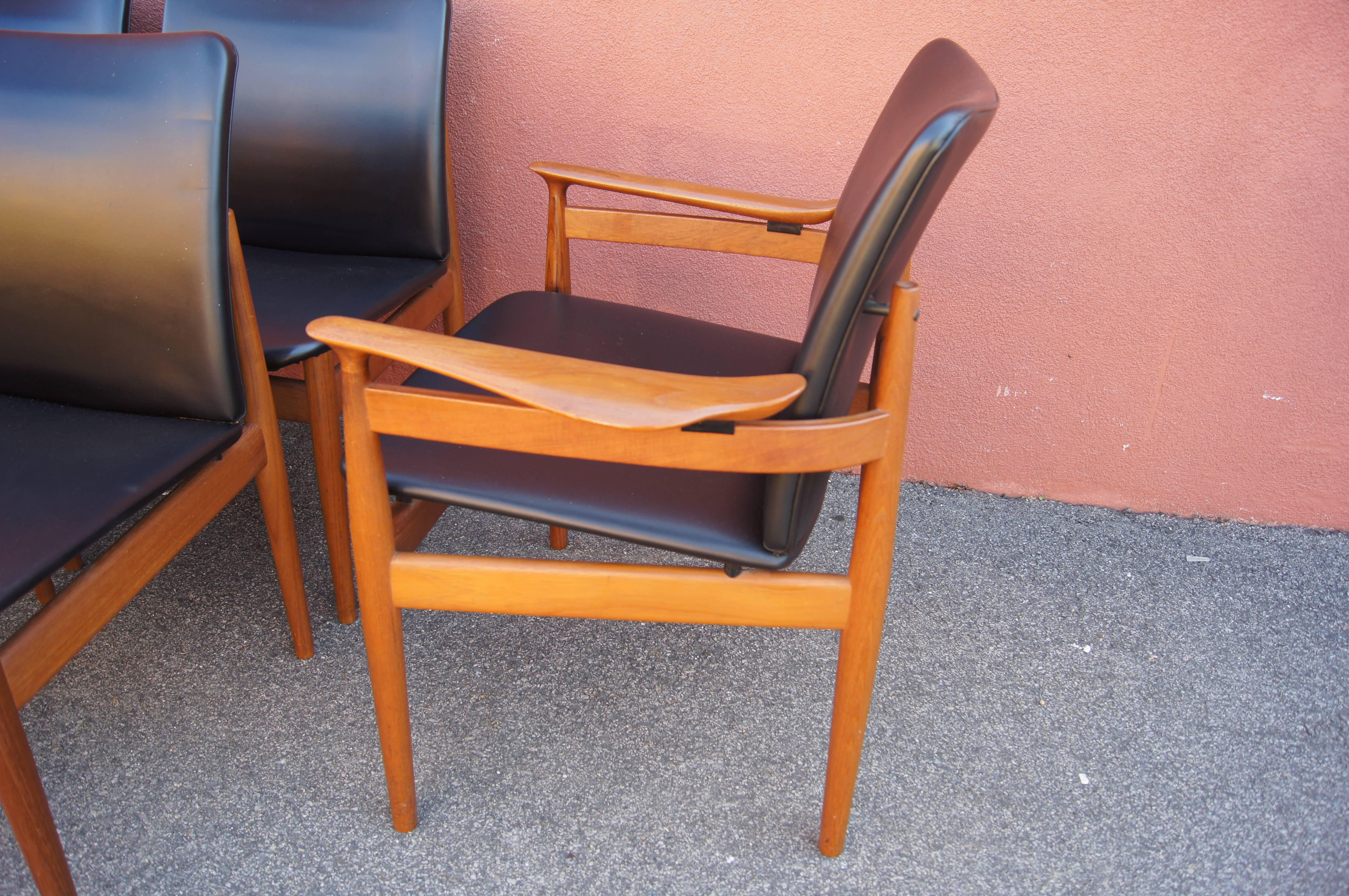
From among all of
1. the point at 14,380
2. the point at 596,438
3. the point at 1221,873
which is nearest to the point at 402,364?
the point at 14,380

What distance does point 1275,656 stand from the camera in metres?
1.44

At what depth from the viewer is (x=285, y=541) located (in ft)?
4.06

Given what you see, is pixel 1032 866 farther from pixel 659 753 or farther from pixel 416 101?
pixel 416 101

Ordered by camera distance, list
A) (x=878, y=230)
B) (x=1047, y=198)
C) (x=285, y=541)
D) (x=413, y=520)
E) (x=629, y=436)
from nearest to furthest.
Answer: (x=878, y=230), (x=629, y=436), (x=413, y=520), (x=285, y=541), (x=1047, y=198)

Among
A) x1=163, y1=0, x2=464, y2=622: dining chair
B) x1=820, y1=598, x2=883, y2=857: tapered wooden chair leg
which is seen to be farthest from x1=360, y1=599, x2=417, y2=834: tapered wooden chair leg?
x1=820, y1=598, x2=883, y2=857: tapered wooden chair leg

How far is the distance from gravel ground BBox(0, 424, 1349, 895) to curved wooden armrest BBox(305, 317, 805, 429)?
2.01ft

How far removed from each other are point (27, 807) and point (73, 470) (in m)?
0.34

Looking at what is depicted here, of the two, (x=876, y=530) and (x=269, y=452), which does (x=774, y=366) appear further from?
(x=269, y=452)

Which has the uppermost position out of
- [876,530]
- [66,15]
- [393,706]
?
[66,15]

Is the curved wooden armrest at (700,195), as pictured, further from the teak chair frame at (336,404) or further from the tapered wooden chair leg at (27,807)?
the tapered wooden chair leg at (27,807)

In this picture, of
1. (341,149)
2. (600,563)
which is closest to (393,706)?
(600,563)

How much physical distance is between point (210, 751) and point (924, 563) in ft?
3.94

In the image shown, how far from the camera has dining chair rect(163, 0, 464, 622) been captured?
1.38m

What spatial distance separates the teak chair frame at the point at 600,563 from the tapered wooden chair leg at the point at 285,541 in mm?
220
